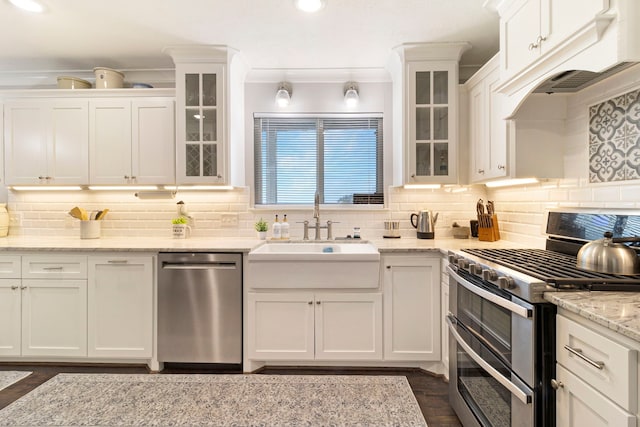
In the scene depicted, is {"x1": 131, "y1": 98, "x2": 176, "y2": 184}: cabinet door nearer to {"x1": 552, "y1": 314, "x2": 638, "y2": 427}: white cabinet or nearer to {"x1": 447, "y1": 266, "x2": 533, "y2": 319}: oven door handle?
{"x1": 447, "y1": 266, "x2": 533, "y2": 319}: oven door handle

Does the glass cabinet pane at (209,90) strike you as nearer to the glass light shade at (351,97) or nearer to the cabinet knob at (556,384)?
the glass light shade at (351,97)

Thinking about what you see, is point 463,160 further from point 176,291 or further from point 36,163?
point 36,163

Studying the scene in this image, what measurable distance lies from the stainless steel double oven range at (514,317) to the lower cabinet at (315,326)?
1.99 ft

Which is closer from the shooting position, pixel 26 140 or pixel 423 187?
pixel 26 140

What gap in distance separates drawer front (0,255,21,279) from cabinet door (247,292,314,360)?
1790mm

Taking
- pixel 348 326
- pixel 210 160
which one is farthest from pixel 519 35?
pixel 210 160

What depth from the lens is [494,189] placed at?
118 inches

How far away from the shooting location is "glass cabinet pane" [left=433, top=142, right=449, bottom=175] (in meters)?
2.75

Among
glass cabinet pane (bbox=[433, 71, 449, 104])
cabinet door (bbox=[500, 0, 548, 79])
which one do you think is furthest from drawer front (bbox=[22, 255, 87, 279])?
cabinet door (bbox=[500, 0, 548, 79])

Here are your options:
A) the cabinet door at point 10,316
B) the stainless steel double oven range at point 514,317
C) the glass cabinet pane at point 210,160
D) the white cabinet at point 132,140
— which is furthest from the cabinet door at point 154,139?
the stainless steel double oven range at point 514,317

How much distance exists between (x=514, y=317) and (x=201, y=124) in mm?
2606

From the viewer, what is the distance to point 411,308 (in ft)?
8.00

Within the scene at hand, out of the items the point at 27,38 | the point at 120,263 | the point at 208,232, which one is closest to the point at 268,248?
the point at 208,232

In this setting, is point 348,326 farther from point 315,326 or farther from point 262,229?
point 262,229
